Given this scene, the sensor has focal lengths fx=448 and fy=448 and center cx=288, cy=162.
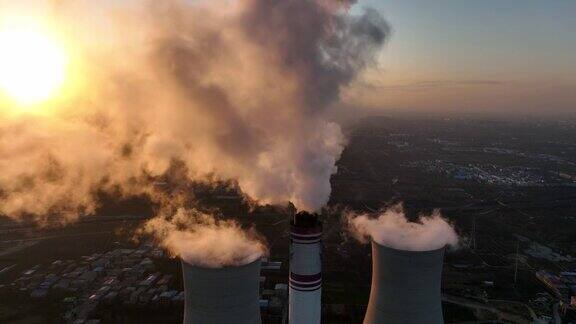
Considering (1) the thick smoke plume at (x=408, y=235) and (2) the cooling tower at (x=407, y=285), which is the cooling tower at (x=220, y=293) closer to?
(2) the cooling tower at (x=407, y=285)

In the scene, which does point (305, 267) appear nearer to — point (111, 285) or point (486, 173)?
point (111, 285)

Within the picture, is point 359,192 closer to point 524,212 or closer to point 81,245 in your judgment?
point 524,212

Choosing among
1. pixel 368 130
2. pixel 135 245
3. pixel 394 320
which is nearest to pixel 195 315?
pixel 394 320

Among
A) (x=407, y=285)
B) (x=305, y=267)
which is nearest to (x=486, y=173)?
(x=407, y=285)

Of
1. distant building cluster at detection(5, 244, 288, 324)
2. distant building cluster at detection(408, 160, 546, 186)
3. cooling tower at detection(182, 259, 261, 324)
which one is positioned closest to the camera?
cooling tower at detection(182, 259, 261, 324)

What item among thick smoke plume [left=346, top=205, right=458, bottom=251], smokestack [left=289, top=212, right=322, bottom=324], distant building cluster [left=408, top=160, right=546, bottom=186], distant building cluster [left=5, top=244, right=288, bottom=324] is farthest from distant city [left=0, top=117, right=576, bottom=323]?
smokestack [left=289, top=212, right=322, bottom=324]

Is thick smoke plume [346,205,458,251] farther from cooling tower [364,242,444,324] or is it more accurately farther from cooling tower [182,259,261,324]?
cooling tower [182,259,261,324]
